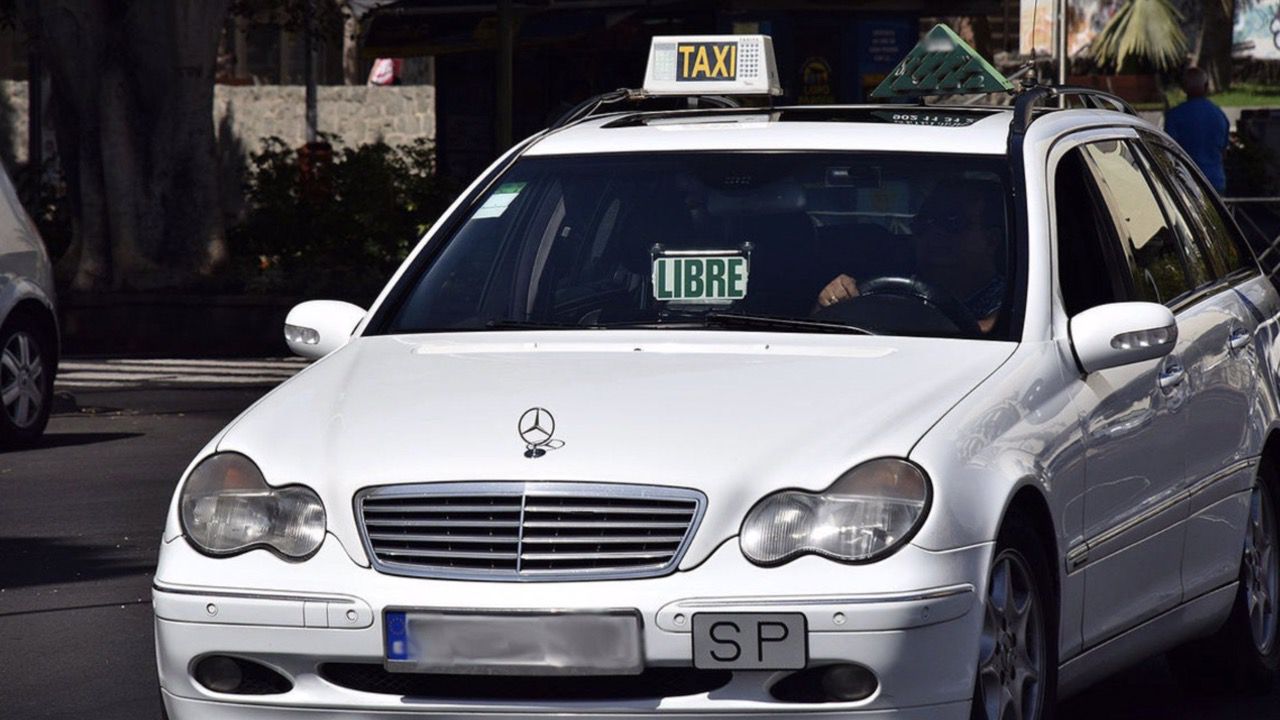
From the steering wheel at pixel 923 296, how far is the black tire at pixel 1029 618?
63 cm

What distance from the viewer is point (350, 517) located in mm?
4770

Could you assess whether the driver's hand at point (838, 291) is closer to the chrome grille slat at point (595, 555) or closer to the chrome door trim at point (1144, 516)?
the chrome door trim at point (1144, 516)

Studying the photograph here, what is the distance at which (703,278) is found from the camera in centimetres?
578

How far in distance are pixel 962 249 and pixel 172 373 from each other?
12.0 meters

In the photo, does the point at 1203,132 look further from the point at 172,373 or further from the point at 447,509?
the point at 447,509

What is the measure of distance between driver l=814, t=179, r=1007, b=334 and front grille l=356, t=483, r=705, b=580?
113cm

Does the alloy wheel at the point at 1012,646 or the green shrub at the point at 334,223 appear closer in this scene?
the alloy wheel at the point at 1012,646

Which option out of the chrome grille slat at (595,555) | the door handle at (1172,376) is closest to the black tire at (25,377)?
the door handle at (1172,376)

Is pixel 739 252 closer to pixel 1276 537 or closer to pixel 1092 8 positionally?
pixel 1276 537

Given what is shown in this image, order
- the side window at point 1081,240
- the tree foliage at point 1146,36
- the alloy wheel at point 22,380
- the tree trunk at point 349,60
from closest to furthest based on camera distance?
the side window at point 1081,240, the alloy wheel at point 22,380, the tree foliage at point 1146,36, the tree trunk at point 349,60

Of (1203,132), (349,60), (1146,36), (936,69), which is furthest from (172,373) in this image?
(1146,36)

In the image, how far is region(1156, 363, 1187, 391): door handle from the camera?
19.3 ft

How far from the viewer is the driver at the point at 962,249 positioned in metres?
5.63

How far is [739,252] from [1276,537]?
6.38 ft
